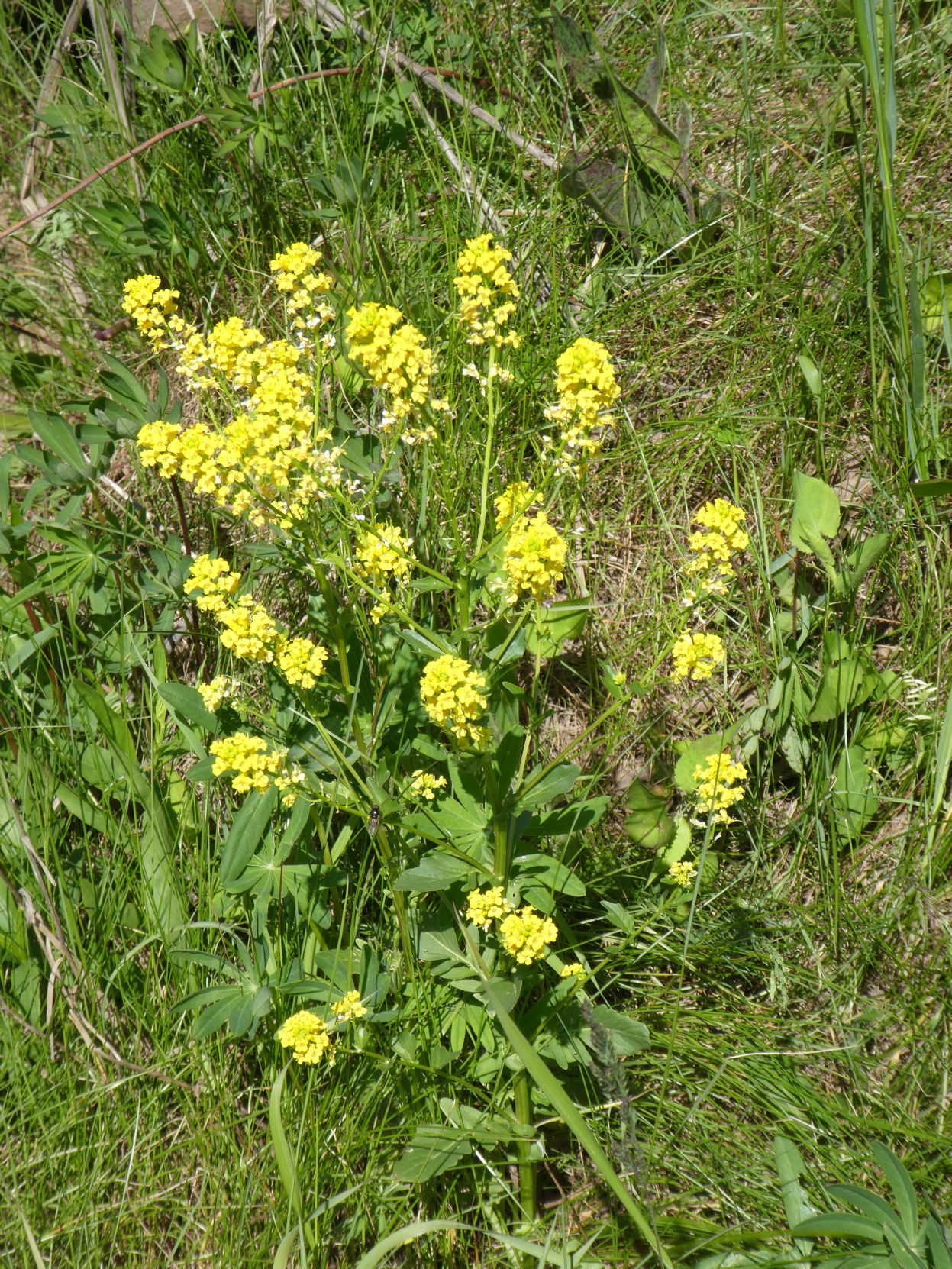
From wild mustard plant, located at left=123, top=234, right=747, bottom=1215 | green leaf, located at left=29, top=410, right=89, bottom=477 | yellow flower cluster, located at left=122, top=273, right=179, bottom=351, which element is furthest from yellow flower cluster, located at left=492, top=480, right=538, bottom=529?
green leaf, located at left=29, top=410, right=89, bottom=477

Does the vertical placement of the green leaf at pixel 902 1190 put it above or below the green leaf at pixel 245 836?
below

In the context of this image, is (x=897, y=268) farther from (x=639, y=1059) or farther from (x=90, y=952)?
(x=90, y=952)

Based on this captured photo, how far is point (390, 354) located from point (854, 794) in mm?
1393

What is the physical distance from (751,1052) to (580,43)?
8.69ft

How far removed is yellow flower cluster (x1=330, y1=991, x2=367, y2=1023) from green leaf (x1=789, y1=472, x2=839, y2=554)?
142cm

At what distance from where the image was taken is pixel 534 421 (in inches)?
104

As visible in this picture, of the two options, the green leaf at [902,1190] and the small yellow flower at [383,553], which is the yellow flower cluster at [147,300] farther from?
→ the green leaf at [902,1190]

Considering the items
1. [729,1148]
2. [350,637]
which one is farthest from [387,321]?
[729,1148]

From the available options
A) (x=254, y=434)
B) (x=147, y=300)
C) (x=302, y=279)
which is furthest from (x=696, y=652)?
(x=147, y=300)

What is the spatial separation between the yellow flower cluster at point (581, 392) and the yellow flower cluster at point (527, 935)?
803mm

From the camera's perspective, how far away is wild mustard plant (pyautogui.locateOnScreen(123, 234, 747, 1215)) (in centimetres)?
182

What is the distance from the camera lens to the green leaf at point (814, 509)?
7.71 ft

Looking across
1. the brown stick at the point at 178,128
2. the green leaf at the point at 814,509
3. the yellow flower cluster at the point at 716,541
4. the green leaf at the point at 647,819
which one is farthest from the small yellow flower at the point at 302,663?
the brown stick at the point at 178,128

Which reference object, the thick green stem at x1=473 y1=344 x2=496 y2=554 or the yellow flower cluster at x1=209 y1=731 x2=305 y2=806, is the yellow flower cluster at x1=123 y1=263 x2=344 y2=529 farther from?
the yellow flower cluster at x1=209 y1=731 x2=305 y2=806
